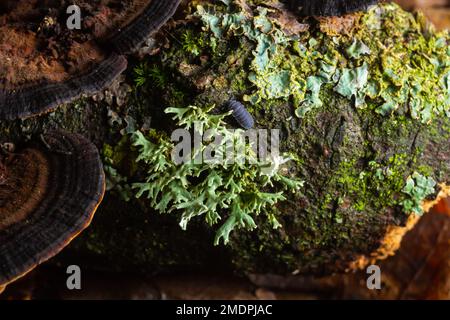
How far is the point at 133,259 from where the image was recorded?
343 cm

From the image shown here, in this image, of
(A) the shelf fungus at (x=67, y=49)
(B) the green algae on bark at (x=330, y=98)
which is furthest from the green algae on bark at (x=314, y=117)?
(A) the shelf fungus at (x=67, y=49)

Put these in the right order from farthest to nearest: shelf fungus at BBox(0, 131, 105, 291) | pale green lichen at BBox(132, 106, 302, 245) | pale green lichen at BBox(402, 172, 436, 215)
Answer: pale green lichen at BBox(402, 172, 436, 215) → pale green lichen at BBox(132, 106, 302, 245) → shelf fungus at BBox(0, 131, 105, 291)

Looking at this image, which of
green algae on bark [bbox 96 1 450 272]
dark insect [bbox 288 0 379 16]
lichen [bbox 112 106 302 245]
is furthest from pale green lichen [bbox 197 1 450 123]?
lichen [bbox 112 106 302 245]

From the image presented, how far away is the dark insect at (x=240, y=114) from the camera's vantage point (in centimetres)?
267

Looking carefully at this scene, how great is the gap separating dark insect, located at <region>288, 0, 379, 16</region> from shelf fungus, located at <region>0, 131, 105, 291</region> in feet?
4.95

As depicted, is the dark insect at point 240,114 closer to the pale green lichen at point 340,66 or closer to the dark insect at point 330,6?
the pale green lichen at point 340,66

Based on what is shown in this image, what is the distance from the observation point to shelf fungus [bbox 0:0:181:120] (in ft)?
8.16

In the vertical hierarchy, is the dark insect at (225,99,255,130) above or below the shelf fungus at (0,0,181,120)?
below

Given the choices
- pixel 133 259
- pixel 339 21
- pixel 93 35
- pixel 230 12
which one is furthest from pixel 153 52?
pixel 133 259

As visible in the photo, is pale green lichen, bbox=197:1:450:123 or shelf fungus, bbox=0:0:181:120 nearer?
shelf fungus, bbox=0:0:181:120

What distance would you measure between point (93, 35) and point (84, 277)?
2061 mm

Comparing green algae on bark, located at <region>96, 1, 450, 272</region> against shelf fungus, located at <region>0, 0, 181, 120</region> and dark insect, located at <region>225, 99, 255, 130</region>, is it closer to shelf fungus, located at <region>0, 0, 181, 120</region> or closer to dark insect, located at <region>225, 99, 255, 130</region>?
dark insect, located at <region>225, 99, 255, 130</region>

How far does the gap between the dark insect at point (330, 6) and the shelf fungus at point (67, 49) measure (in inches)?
31.5

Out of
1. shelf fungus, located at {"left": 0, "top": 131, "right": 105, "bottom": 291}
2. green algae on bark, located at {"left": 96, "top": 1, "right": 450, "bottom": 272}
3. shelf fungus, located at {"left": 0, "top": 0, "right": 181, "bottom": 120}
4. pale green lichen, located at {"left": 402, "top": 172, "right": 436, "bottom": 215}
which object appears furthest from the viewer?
pale green lichen, located at {"left": 402, "top": 172, "right": 436, "bottom": 215}
